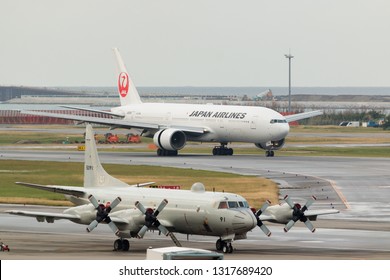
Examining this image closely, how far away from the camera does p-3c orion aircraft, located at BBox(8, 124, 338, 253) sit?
5769 cm

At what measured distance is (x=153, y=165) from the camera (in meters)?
121

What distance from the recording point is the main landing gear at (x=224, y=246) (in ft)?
191

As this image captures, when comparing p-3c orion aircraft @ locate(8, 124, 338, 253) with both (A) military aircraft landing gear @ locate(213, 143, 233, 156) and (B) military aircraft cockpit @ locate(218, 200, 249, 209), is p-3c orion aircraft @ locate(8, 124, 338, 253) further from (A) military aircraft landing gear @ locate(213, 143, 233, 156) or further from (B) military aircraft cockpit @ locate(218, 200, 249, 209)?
(A) military aircraft landing gear @ locate(213, 143, 233, 156)

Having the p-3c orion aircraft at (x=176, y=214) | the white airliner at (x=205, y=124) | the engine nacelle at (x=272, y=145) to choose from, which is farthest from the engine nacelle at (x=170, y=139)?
the p-3c orion aircraft at (x=176, y=214)

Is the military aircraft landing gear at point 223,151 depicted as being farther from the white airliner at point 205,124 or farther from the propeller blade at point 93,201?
the propeller blade at point 93,201

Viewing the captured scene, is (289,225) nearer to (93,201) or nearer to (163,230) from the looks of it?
(163,230)

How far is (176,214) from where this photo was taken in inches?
2334

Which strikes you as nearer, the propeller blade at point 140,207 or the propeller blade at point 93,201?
the propeller blade at point 140,207

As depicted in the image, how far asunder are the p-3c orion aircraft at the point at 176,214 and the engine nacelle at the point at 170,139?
232ft

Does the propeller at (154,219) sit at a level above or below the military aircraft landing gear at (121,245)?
above

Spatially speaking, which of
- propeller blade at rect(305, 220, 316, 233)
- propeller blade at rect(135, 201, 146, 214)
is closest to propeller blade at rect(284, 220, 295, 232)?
propeller blade at rect(305, 220, 316, 233)

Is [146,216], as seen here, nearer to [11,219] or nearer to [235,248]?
[235,248]
